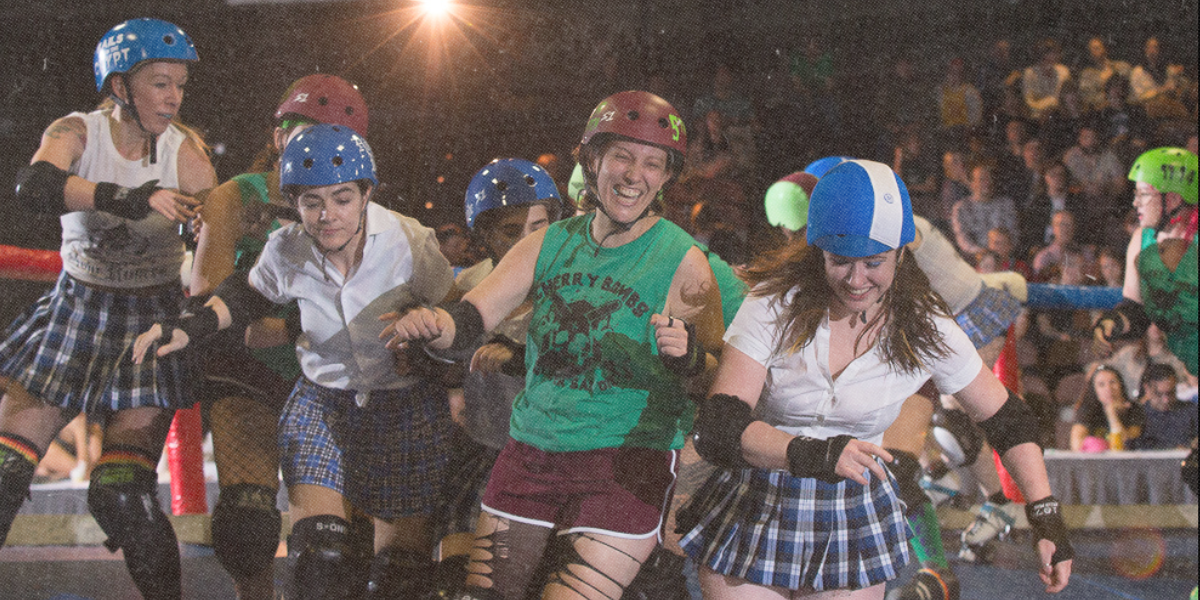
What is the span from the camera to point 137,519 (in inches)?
95.7

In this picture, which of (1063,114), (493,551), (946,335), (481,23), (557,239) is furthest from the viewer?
(1063,114)

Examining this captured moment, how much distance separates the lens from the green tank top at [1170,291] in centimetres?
362

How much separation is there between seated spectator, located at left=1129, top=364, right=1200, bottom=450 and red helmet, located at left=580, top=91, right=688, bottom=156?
386 centimetres

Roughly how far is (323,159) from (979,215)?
4.82 meters

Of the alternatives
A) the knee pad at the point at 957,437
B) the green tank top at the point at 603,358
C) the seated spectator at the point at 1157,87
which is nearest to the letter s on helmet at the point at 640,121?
the green tank top at the point at 603,358

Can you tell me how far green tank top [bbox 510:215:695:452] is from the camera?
80.6 inches

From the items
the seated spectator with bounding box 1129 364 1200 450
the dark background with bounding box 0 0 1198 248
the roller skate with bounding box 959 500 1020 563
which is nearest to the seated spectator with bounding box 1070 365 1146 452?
the seated spectator with bounding box 1129 364 1200 450

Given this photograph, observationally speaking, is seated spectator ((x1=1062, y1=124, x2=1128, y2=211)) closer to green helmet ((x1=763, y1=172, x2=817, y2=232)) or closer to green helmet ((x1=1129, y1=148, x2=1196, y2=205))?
green helmet ((x1=1129, y1=148, x2=1196, y2=205))

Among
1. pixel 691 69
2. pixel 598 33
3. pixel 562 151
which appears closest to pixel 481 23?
pixel 598 33

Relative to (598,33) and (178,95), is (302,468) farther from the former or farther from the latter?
(598,33)

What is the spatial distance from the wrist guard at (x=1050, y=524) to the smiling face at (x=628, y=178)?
3.30 ft

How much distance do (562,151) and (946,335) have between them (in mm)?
3432

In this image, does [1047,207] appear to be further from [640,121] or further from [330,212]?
[330,212]

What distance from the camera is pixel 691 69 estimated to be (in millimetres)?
6621
